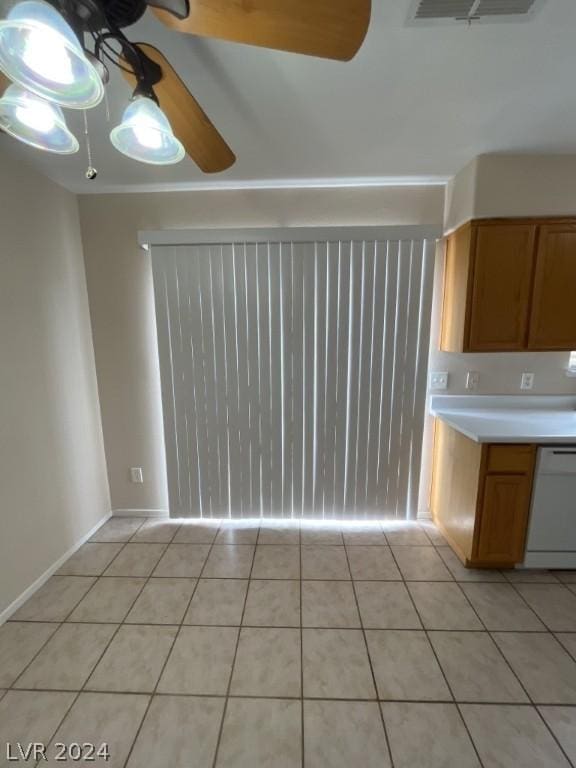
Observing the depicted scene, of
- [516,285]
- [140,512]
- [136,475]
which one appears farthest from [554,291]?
[140,512]

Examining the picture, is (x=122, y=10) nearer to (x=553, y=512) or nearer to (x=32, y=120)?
(x=32, y=120)

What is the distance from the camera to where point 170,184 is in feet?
7.12

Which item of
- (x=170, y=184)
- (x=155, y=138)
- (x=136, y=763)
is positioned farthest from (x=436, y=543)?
(x=170, y=184)

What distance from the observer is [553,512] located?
186 cm

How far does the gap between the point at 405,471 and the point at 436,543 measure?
1.74 ft

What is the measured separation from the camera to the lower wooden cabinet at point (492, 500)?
72.0 inches

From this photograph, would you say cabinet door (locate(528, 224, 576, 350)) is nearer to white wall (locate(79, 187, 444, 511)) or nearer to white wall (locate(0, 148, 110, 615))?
white wall (locate(79, 187, 444, 511))

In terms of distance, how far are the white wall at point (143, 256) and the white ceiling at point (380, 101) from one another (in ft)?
0.55

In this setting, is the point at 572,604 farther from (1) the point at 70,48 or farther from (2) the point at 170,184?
(2) the point at 170,184

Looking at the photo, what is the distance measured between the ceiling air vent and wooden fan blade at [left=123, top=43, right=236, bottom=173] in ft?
2.44

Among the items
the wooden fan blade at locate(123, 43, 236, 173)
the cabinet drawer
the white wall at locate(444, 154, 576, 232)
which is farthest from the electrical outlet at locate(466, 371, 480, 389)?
the wooden fan blade at locate(123, 43, 236, 173)

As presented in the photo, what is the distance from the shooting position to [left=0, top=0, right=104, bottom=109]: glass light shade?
581 millimetres

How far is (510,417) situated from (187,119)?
96.1 inches

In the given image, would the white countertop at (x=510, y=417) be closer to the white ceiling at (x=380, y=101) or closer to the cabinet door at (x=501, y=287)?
the cabinet door at (x=501, y=287)
